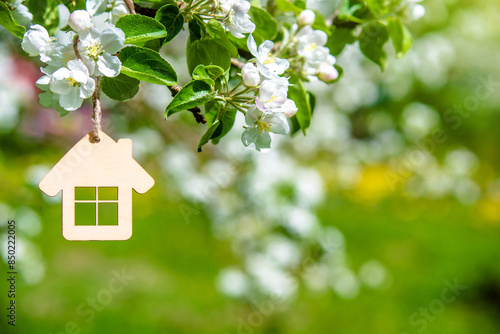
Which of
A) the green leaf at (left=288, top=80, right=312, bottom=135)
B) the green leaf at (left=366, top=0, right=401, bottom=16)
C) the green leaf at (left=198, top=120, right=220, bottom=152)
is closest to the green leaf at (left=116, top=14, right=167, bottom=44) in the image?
the green leaf at (left=198, top=120, right=220, bottom=152)

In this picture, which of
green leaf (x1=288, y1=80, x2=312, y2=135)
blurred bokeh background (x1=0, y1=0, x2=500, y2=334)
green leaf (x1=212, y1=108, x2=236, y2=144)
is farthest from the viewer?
blurred bokeh background (x1=0, y1=0, x2=500, y2=334)

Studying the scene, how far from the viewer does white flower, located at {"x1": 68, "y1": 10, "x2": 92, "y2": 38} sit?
0.57m

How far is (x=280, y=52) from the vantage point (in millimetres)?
816

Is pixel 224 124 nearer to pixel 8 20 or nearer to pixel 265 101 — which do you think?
pixel 265 101

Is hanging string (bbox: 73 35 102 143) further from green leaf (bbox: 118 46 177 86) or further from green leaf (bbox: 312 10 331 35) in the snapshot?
green leaf (bbox: 312 10 331 35)

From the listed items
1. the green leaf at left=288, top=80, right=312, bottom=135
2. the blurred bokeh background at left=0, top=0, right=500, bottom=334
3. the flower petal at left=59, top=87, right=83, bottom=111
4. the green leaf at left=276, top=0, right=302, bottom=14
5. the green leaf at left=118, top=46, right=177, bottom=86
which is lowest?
the blurred bokeh background at left=0, top=0, right=500, bottom=334

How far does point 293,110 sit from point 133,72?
19 centimetres

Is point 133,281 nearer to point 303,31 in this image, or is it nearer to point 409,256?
point 409,256

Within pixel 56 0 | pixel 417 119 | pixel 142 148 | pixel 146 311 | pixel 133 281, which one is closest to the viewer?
pixel 56 0

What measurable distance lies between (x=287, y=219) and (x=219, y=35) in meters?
1.44

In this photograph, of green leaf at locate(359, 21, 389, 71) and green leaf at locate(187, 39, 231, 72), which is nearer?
green leaf at locate(187, 39, 231, 72)

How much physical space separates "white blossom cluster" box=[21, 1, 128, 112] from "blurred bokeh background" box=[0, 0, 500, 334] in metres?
1.22

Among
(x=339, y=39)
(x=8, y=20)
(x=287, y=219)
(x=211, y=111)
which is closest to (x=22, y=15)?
(x=8, y=20)

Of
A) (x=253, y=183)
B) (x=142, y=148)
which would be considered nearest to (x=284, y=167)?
(x=253, y=183)
